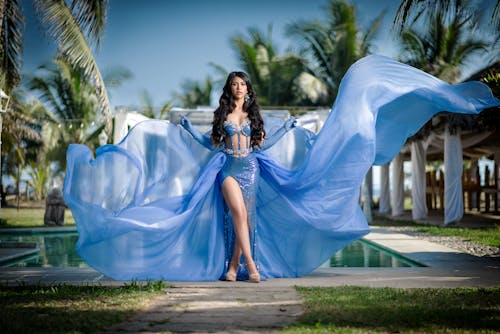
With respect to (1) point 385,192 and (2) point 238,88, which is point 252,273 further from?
(1) point 385,192

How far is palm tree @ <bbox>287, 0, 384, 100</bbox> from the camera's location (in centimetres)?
2291

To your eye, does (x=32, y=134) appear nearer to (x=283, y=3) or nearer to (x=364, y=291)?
(x=283, y=3)

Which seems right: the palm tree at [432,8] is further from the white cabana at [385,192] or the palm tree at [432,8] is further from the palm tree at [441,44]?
the white cabana at [385,192]

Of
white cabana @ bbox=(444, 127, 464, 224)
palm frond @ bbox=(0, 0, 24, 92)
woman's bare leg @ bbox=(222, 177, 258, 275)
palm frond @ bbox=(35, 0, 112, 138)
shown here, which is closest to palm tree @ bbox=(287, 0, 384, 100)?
white cabana @ bbox=(444, 127, 464, 224)

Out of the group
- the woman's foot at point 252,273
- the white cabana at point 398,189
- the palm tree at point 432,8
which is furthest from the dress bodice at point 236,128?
the white cabana at point 398,189

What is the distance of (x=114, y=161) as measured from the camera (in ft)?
18.7

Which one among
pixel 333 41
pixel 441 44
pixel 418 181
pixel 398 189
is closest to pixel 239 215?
pixel 418 181

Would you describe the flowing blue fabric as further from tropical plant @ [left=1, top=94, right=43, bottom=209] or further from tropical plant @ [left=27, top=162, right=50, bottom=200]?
tropical plant @ [left=27, top=162, right=50, bottom=200]

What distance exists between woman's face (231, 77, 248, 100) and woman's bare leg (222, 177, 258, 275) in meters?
0.84

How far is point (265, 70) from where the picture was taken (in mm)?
27609

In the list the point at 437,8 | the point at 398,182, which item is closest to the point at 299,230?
the point at 437,8

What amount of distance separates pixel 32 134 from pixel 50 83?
102 inches

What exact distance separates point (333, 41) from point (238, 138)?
19.2 metres

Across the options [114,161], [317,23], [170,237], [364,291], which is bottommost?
[364,291]
